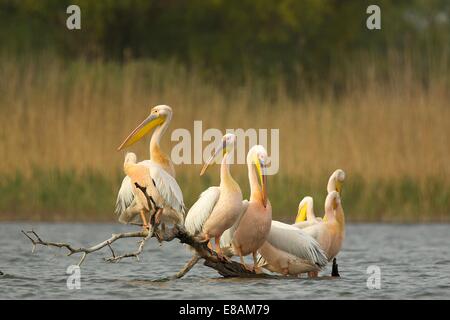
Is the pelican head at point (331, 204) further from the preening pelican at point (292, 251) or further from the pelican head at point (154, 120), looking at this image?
the pelican head at point (154, 120)

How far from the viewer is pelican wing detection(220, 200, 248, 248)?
959cm

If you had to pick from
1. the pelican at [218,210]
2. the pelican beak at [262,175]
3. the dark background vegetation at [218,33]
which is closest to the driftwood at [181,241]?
the pelican at [218,210]

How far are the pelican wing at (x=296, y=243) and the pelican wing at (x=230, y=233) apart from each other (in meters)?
0.33

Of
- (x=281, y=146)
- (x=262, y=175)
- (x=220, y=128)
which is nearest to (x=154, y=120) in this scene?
(x=262, y=175)

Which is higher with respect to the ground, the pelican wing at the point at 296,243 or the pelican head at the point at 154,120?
the pelican head at the point at 154,120

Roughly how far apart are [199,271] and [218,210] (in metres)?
1.64

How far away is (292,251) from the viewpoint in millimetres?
9773

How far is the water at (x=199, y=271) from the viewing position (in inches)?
372

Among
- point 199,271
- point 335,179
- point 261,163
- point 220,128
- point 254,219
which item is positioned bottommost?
point 199,271

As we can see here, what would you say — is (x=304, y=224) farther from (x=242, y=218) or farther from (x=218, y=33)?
(x=218, y=33)

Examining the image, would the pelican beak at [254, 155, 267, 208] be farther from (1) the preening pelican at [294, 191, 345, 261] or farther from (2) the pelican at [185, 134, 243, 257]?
(1) the preening pelican at [294, 191, 345, 261]

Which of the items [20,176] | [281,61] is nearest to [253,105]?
[20,176]
